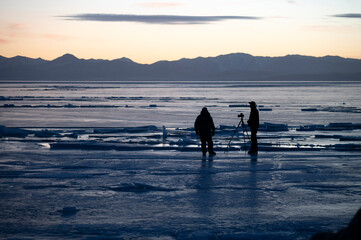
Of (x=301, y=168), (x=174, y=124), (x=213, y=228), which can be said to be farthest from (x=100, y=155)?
(x=174, y=124)

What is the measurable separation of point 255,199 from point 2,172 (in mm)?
5914

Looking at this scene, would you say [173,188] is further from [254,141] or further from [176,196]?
[254,141]

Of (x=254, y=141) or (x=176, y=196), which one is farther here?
(x=254, y=141)

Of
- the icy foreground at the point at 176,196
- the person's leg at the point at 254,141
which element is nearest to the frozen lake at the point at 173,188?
the icy foreground at the point at 176,196

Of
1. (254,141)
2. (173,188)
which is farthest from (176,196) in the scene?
(254,141)

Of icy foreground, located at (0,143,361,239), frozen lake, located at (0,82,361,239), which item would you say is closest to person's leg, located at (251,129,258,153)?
frozen lake, located at (0,82,361,239)

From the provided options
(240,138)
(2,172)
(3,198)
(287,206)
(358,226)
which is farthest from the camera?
(240,138)

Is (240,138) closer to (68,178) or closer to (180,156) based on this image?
(180,156)

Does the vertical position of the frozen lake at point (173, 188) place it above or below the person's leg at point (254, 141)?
below

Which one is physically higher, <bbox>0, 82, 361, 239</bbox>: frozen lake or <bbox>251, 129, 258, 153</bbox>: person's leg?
<bbox>251, 129, 258, 153</bbox>: person's leg

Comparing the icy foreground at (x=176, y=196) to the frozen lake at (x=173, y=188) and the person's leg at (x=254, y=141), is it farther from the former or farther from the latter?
the person's leg at (x=254, y=141)

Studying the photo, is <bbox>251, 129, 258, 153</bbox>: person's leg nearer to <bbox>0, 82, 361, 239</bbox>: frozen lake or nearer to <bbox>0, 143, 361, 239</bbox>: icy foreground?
<bbox>0, 82, 361, 239</bbox>: frozen lake

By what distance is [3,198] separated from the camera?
349 inches

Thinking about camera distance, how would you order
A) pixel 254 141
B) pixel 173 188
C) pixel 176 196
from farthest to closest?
pixel 254 141 < pixel 173 188 < pixel 176 196
